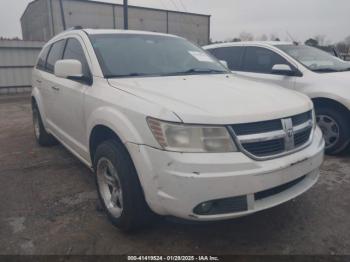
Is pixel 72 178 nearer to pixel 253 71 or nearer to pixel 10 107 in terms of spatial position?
pixel 253 71

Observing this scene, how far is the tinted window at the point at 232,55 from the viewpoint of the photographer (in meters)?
5.86

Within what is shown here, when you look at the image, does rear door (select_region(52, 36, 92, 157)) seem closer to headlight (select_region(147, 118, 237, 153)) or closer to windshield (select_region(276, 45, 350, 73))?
headlight (select_region(147, 118, 237, 153))

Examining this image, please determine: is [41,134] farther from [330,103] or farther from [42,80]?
[330,103]

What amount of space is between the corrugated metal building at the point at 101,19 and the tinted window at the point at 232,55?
70.3ft

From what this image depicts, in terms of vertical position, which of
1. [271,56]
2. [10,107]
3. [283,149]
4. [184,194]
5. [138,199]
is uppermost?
[271,56]

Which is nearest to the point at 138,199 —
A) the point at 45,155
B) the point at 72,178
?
the point at 72,178

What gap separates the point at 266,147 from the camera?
2312 millimetres

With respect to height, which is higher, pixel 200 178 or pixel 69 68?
pixel 69 68

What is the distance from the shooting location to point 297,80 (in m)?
4.89

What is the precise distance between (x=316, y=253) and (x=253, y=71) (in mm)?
3696

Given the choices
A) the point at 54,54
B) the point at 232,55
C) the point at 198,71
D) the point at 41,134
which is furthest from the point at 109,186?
the point at 232,55

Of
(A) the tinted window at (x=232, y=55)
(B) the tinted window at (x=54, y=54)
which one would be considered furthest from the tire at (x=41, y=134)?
(A) the tinted window at (x=232, y=55)

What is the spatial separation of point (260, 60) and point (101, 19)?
2824cm

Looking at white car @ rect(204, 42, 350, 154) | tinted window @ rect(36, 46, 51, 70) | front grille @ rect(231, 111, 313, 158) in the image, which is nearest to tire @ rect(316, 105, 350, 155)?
white car @ rect(204, 42, 350, 154)
